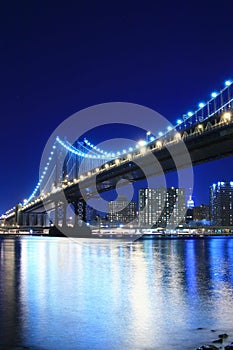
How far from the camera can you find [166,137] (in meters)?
46.5

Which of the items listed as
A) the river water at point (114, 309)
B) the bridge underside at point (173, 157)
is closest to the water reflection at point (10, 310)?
the river water at point (114, 309)

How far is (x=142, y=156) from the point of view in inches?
1933

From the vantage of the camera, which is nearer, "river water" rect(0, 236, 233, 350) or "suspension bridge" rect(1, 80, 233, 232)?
"river water" rect(0, 236, 233, 350)

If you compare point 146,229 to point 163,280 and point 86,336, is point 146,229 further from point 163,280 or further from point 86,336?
point 86,336

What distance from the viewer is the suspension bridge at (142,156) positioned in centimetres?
3856

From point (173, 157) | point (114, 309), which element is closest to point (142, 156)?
point (173, 157)

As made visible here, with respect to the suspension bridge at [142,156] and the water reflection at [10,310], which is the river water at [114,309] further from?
the suspension bridge at [142,156]

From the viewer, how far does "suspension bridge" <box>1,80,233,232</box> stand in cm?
3856

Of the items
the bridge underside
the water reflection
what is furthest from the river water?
the bridge underside

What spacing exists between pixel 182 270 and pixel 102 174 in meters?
37.2

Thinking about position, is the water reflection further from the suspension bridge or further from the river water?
the suspension bridge

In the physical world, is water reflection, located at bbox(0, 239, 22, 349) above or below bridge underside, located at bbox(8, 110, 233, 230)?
below

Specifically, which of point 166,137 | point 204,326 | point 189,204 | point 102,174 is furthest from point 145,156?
point 189,204

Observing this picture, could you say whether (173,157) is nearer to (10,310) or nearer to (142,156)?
(142,156)
